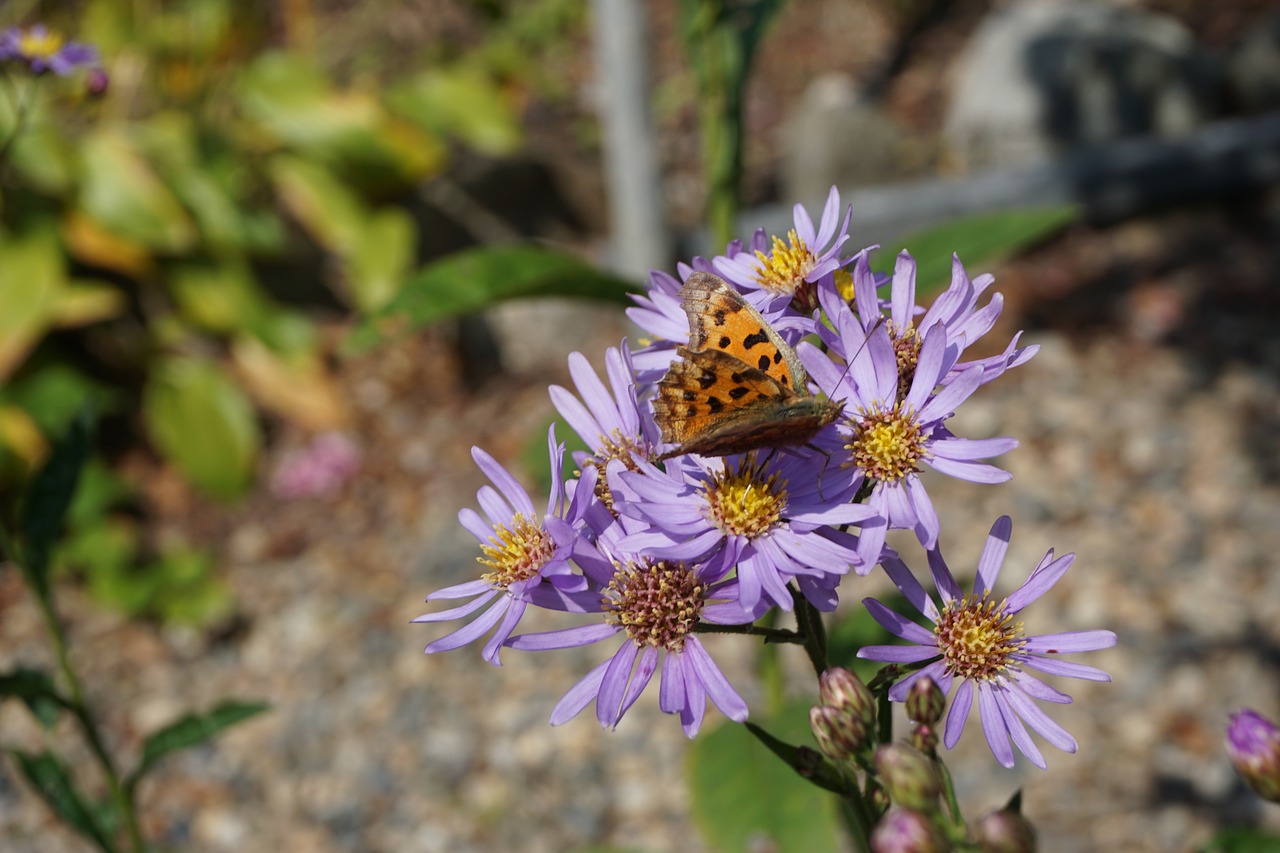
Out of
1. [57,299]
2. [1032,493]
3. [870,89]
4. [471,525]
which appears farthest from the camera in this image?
[870,89]

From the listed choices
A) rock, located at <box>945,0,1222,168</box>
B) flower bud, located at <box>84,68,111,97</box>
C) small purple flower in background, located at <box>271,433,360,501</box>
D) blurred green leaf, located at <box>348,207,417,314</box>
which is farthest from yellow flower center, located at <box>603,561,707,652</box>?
rock, located at <box>945,0,1222,168</box>

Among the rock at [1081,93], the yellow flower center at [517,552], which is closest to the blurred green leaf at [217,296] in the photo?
the rock at [1081,93]

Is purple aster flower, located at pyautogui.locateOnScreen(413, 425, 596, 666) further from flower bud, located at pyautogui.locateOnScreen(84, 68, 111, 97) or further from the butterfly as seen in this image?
flower bud, located at pyautogui.locateOnScreen(84, 68, 111, 97)

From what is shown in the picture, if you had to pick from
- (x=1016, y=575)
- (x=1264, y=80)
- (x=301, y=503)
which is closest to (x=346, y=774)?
(x=301, y=503)

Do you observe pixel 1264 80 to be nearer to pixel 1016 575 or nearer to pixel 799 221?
pixel 1016 575

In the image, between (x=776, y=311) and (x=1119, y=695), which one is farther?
(x=1119, y=695)

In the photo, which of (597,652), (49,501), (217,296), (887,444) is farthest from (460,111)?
(887,444)
